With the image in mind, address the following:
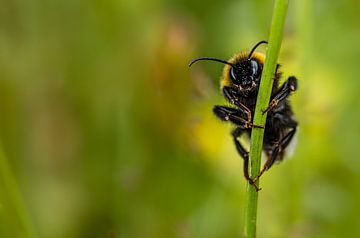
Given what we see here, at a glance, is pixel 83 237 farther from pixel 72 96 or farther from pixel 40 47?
pixel 40 47

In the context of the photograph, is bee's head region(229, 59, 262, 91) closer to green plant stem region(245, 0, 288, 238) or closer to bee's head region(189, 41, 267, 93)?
bee's head region(189, 41, 267, 93)

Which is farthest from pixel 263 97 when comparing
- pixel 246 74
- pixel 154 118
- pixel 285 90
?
pixel 154 118

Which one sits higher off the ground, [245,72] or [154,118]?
[245,72]

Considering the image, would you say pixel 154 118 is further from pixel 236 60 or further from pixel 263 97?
pixel 263 97

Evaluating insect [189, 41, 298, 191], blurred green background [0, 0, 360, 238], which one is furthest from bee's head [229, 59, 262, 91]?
blurred green background [0, 0, 360, 238]

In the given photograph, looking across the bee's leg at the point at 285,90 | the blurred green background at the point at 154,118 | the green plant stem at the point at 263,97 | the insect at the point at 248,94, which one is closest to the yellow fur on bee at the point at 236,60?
the insect at the point at 248,94

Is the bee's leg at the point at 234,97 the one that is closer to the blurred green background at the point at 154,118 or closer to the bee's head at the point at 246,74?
the bee's head at the point at 246,74

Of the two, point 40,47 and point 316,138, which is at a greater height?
point 40,47

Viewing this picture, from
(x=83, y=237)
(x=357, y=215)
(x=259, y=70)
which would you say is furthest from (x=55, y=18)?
(x=259, y=70)
